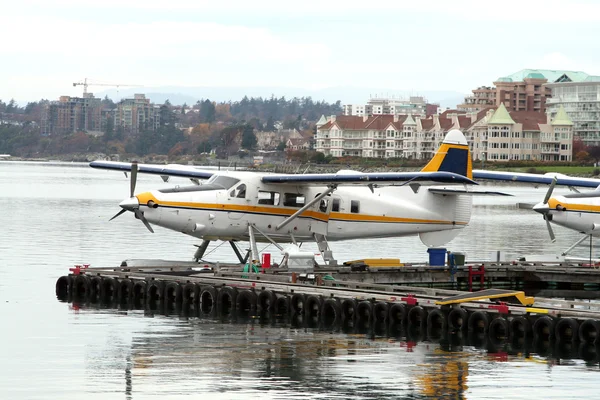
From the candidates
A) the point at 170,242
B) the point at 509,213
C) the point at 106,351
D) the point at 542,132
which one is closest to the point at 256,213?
the point at 106,351

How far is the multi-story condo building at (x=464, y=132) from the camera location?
15688 cm

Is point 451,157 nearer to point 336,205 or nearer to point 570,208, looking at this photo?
point 336,205

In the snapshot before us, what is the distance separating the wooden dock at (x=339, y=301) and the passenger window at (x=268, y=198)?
1.59 metres

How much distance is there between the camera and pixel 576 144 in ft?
542

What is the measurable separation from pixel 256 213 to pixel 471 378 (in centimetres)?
978

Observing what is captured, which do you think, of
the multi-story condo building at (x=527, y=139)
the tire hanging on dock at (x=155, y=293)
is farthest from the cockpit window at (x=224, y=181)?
the multi-story condo building at (x=527, y=139)

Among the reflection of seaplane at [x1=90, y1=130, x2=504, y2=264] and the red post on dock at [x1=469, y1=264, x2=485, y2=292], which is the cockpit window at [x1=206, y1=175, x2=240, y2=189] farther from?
the red post on dock at [x1=469, y1=264, x2=485, y2=292]

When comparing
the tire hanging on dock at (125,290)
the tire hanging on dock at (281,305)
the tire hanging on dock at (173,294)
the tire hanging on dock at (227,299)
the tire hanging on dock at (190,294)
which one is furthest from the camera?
the tire hanging on dock at (125,290)

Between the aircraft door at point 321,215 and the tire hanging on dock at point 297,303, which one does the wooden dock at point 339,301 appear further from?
the aircraft door at point 321,215

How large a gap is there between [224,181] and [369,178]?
3.05 meters

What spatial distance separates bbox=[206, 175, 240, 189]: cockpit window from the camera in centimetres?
2470

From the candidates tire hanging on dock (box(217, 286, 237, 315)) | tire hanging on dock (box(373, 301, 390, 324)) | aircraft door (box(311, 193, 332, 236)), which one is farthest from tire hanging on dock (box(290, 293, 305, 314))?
aircraft door (box(311, 193, 332, 236))

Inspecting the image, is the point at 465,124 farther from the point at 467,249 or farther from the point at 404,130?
the point at 467,249

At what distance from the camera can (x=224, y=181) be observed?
81.4 feet
